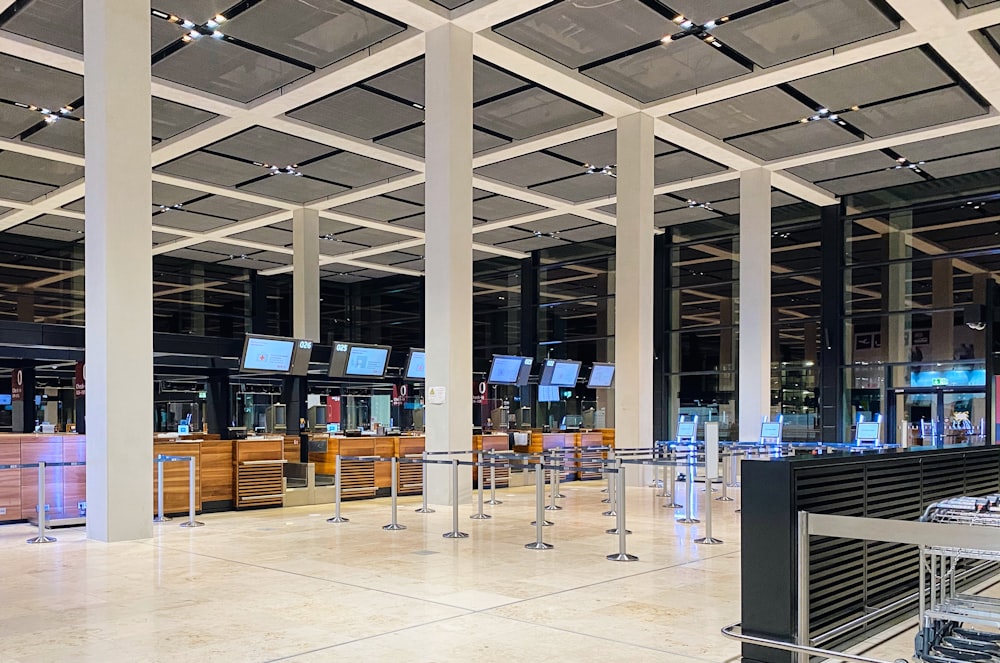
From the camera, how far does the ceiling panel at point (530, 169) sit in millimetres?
16734

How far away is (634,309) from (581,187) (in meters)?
4.57

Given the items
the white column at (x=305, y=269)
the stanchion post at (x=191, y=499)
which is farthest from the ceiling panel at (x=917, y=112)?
the white column at (x=305, y=269)

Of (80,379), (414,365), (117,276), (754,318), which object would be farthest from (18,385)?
(754,318)

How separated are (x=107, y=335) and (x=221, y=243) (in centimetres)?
1554

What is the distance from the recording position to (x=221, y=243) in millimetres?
23547

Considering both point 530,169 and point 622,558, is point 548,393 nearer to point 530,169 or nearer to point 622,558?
point 530,169

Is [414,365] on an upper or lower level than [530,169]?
lower

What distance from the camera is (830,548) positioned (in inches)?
198

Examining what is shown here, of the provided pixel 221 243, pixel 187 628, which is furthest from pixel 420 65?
pixel 221 243

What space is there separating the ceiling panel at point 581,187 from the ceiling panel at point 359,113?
4.74 metres

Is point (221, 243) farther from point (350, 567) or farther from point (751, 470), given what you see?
point (751, 470)

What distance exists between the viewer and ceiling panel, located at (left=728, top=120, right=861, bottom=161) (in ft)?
49.9

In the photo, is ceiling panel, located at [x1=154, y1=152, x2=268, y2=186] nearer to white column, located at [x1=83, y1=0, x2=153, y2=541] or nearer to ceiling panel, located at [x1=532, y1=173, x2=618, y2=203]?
ceiling panel, located at [x1=532, y1=173, x2=618, y2=203]

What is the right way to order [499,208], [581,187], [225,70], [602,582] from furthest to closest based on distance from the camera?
[499,208] → [581,187] → [225,70] → [602,582]
